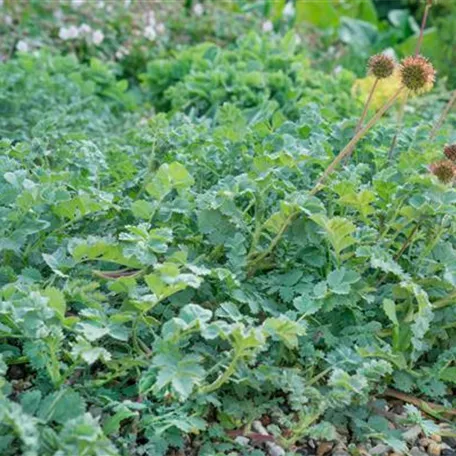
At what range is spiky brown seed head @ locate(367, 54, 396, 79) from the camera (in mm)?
2891

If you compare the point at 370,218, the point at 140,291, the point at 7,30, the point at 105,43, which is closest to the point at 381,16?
the point at 105,43

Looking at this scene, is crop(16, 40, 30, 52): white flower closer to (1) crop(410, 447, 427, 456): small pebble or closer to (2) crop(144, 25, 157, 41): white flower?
(2) crop(144, 25, 157, 41): white flower

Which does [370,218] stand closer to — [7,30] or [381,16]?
[7,30]

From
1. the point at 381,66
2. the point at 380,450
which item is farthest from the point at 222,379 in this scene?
the point at 381,66

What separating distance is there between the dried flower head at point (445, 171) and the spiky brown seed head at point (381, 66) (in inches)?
13.9

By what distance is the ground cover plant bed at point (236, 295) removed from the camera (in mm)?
2266

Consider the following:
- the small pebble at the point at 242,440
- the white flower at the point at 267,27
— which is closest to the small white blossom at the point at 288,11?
the white flower at the point at 267,27

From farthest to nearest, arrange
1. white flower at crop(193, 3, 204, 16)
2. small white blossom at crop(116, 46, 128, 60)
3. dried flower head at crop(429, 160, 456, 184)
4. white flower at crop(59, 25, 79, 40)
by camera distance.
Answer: white flower at crop(193, 3, 204, 16), small white blossom at crop(116, 46, 128, 60), white flower at crop(59, 25, 79, 40), dried flower head at crop(429, 160, 456, 184)

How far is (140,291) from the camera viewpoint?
8.30 ft

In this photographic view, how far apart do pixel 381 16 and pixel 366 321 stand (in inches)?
220

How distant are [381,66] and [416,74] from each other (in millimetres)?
177

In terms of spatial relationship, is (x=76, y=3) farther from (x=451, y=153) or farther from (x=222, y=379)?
(x=222, y=379)

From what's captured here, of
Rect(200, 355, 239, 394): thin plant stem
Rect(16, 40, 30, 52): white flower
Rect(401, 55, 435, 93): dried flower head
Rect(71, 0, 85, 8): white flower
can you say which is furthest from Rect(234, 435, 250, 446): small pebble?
Rect(71, 0, 85, 8): white flower

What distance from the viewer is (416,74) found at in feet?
8.96
